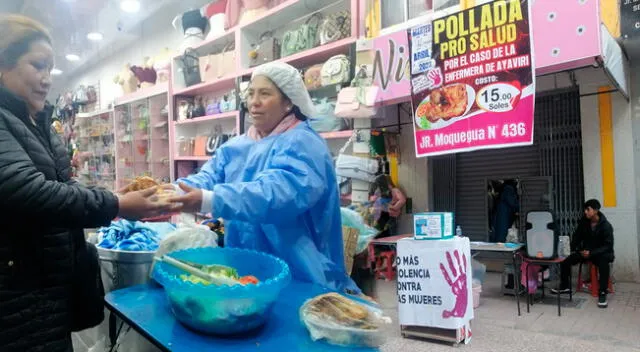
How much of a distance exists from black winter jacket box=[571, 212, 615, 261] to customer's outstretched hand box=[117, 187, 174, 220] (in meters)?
4.78

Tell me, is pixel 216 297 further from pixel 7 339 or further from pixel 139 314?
pixel 7 339

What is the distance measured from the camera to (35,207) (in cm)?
102

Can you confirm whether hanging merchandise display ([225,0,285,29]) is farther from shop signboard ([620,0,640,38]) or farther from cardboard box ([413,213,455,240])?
shop signboard ([620,0,640,38])

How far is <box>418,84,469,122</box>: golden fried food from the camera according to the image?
165 inches

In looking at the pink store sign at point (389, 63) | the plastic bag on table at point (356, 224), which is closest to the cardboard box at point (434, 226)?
the plastic bag on table at point (356, 224)

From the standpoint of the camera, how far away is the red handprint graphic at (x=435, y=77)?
435 centimetres

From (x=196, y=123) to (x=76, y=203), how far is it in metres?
6.19

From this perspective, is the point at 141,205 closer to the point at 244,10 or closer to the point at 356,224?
A: the point at 356,224

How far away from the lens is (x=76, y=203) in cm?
107

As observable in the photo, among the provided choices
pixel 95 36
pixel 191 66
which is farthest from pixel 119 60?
pixel 191 66

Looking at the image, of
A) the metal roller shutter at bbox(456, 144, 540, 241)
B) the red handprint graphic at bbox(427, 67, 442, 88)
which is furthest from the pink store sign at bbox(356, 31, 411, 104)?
the metal roller shutter at bbox(456, 144, 540, 241)

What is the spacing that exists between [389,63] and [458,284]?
7.86 ft

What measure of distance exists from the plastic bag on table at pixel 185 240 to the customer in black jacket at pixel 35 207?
1.17 feet

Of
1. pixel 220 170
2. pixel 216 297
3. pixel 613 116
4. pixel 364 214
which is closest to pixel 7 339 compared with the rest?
pixel 216 297
